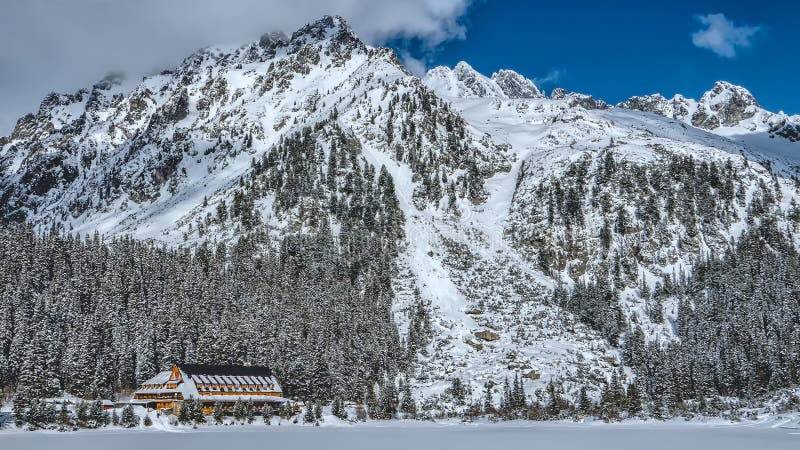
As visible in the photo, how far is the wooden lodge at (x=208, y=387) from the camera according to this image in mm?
Answer: 96500

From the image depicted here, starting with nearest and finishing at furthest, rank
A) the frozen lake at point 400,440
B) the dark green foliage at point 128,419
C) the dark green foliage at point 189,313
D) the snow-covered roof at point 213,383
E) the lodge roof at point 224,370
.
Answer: the frozen lake at point 400,440
the dark green foliage at point 128,419
the snow-covered roof at point 213,383
the lodge roof at point 224,370
the dark green foliage at point 189,313

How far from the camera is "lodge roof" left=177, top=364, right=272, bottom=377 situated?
9975 centimetres

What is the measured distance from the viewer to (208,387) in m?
99.2

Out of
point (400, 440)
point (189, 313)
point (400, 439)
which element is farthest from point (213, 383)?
point (400, 440)

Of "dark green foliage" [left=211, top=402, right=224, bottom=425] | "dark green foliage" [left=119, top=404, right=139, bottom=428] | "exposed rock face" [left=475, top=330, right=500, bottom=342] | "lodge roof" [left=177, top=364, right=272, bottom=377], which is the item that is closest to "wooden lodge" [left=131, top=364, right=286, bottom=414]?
"lodge roof" [left=177, top=364, right=272, bottom=377]

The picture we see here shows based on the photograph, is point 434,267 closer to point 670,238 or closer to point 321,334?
point 321,334

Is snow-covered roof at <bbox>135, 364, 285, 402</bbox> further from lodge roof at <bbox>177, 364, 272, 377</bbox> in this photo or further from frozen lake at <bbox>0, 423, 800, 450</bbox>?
frozen lake at <bbox>0, 423, 800, 450</bbox>

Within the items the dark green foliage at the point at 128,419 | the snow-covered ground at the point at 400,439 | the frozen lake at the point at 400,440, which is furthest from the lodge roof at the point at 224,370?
the frozen lake at the point at 400,440

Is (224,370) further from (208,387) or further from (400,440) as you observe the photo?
(400,440)

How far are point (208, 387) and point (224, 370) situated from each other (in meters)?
4.83

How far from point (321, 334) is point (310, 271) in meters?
33.0

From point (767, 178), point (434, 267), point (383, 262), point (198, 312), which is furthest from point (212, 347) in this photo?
point (767, 178)

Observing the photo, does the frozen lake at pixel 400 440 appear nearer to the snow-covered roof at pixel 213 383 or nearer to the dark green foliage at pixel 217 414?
the dark green foliage at pixel 217 414

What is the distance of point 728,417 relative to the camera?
104062mm
